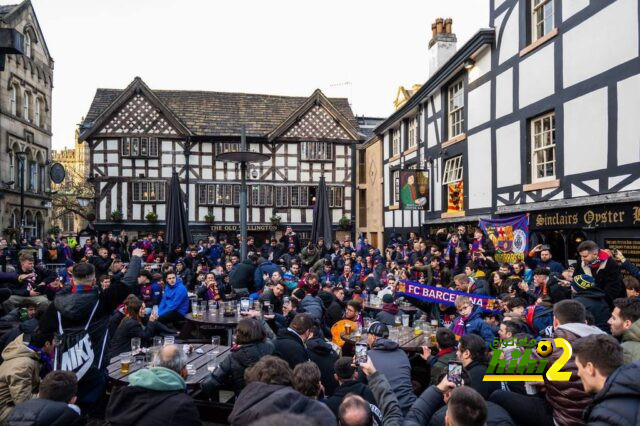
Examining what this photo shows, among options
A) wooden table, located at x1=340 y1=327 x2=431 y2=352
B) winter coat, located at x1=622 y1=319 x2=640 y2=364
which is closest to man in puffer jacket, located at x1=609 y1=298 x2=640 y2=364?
winter coat, located at x1=622 y1=319 x2=640 y2=364

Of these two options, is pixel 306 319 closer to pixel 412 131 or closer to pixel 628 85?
pixel 628 85

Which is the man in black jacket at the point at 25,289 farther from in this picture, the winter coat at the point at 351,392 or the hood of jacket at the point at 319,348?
the winter coat at the point at 351,392

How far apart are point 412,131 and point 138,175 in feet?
52.8

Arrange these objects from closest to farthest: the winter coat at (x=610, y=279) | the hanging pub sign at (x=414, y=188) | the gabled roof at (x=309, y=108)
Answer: the winter coat at (x=610, y=279) → the hanging pub sign at (x=414, y=188) → the gabled roof at (x=309, y=108)

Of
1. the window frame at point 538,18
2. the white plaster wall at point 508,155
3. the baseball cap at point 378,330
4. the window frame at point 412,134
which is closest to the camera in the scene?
the baseball cap at point 378,330

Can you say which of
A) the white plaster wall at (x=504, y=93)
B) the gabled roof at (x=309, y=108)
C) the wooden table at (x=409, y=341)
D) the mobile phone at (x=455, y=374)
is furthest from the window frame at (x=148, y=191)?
the mobile phone at (x=455, y=374)

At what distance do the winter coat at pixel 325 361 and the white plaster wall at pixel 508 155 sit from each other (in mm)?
9657

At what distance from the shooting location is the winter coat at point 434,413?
3.20 meters

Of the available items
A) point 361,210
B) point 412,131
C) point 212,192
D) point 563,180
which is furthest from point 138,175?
point 563,180

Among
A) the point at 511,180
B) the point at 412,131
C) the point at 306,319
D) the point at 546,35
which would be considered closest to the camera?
the point at 306,319

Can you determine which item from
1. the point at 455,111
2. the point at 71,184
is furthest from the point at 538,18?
the point at 71,184

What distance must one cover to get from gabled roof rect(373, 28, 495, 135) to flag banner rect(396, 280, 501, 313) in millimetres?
8424

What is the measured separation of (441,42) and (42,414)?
20810 mm

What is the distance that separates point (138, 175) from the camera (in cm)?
2688
